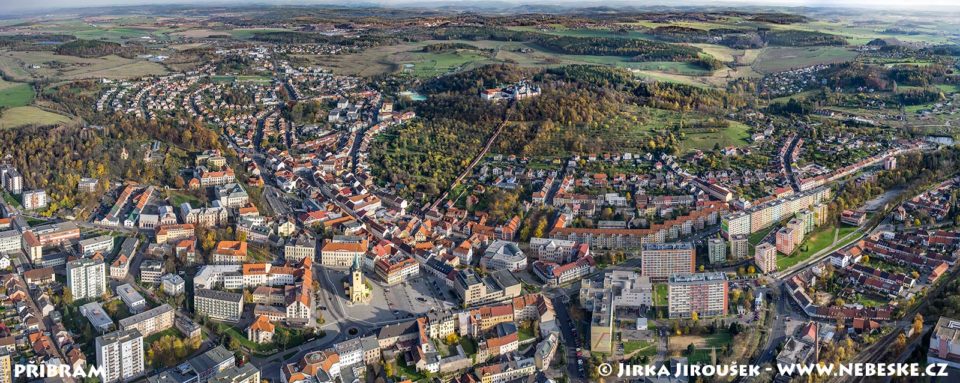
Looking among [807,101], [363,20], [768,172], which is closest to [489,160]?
[768,172]

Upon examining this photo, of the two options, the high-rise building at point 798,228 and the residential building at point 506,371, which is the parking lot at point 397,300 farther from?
the high-rise building at point 798,228

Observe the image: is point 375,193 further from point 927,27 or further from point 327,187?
point 927,27

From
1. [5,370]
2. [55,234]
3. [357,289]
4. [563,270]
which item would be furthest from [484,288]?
[55,234]

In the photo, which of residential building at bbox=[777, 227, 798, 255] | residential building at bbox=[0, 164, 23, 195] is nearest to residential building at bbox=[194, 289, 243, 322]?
residential building at bbox=[0, 164, 23, 195]

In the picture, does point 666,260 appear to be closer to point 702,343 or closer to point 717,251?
point 717,251

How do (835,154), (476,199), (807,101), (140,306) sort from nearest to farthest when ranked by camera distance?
1. (140,306)
2. (476,199)
3. (835,154)
4. (807,101)
